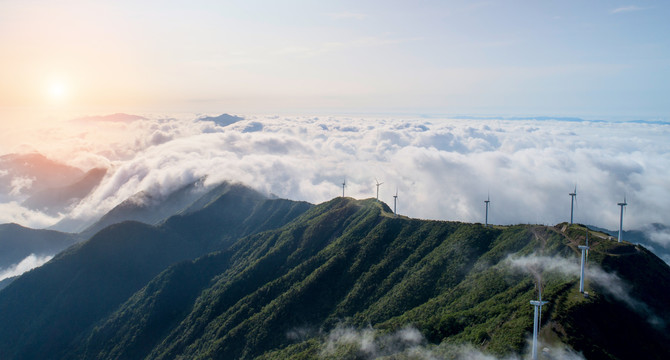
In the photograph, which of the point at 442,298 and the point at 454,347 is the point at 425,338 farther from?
A: the point at 442,298

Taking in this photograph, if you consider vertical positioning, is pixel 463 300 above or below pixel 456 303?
above

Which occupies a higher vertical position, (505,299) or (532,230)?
(532,230)

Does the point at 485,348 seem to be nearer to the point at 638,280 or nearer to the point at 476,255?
the point at 638,280

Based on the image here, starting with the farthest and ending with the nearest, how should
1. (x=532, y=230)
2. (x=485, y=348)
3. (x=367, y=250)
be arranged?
(x=367, y=250) → (x=532, y=230) → (x=485, y=348)

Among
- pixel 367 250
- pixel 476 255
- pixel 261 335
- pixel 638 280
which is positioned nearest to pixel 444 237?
pixel 476 255

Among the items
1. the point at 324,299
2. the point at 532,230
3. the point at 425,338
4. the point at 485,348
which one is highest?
the point at 532,230

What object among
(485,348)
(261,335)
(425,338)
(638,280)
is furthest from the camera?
(261,335)

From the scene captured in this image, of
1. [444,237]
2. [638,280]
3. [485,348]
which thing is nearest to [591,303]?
[638,280]

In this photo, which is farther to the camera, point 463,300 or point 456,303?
point 456,303

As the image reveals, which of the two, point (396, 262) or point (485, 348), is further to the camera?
point (396, 262)
